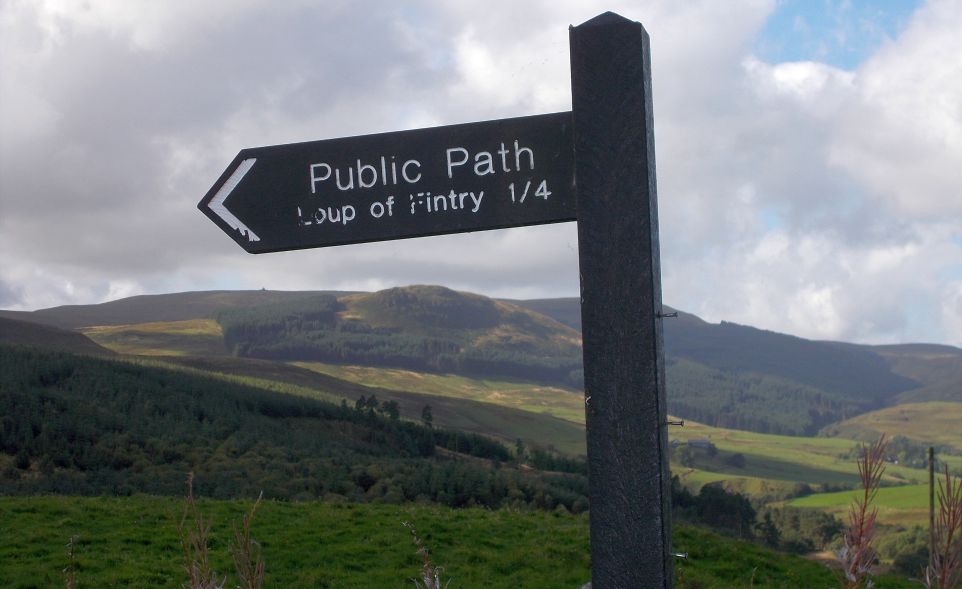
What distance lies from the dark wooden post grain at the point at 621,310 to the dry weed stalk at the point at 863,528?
2.26 feet

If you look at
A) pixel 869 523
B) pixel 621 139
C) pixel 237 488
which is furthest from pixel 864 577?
pixel 237 488

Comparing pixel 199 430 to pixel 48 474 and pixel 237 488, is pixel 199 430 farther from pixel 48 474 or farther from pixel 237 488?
pixel 237 488

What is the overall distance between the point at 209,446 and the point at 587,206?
44.5 meters

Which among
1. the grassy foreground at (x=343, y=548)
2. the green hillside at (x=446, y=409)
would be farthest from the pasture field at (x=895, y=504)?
the grassy foreground at (x=343, y=548)

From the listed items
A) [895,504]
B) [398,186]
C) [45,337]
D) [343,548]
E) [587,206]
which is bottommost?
[895,504]

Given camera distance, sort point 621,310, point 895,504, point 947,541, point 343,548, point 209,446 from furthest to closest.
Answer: point 895,504 → point 209,446 → point 343,548 → point 621,310 → point 947,541

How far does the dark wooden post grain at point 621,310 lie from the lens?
2697mm

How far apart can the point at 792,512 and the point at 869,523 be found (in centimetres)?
8637

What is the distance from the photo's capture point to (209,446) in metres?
44.8

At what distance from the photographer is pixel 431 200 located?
3.27 meters

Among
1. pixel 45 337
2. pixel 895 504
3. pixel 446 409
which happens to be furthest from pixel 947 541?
pixel 446 409

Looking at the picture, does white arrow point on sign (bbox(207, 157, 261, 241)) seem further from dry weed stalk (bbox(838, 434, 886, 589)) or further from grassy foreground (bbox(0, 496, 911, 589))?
grassy foreground (bbox(0, 496, 911, 589))

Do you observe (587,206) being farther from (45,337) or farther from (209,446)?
(45,337)

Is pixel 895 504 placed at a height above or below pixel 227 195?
below
